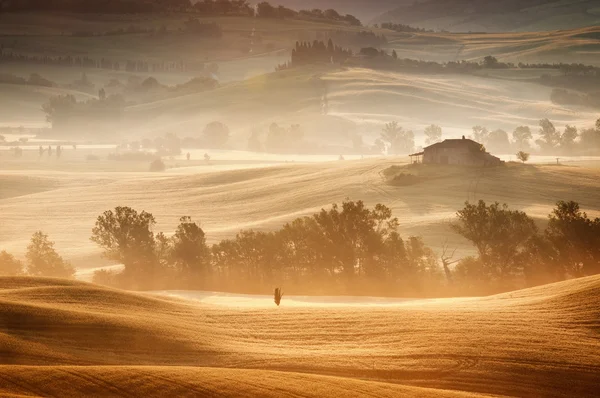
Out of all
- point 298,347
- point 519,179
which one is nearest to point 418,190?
point 519,179

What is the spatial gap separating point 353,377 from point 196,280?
2781 centimetres

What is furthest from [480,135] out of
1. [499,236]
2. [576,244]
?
[576,244]

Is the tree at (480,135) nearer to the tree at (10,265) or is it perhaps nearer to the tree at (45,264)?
the tree at (45,264)

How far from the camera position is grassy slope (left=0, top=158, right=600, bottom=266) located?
2886 inches

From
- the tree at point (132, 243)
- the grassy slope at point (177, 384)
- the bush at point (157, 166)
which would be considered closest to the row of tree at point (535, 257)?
the tree at point (132, 243)

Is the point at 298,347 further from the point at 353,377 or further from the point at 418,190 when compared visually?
the point at 418,190

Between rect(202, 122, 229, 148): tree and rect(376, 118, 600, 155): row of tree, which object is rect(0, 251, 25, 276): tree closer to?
rect(376, 118, 600, 155): row of tree

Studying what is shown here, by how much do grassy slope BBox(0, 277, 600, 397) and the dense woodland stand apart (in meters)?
10.9

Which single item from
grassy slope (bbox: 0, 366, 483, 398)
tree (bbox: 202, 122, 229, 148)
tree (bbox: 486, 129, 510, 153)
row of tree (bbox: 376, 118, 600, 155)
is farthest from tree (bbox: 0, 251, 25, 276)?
tree (bbox: 202, 122, 229, 148)

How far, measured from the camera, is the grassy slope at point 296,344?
24.8m

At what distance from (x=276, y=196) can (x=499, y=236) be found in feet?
131

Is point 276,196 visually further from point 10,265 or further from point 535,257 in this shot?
point 535,257

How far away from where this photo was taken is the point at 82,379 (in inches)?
947

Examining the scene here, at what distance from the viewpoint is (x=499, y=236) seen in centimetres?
5353
